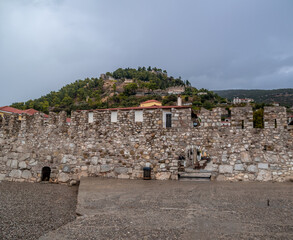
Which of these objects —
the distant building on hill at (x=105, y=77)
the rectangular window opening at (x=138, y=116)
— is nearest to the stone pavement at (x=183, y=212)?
the rectangular window opening at (x=138, y=116)

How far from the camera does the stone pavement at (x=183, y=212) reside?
3977 mm

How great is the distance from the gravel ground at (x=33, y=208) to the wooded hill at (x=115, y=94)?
7997 centimetres

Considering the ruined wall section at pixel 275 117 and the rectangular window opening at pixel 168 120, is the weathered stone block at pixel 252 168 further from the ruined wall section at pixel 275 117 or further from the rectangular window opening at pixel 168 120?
the rectangular window opening at pixel 168 120

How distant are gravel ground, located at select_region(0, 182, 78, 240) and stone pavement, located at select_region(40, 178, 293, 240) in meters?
0.67

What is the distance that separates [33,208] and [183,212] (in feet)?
15.9

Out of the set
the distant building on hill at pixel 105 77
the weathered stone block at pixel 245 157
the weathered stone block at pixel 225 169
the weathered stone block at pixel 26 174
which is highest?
the distant building on hill at pixel 105 77

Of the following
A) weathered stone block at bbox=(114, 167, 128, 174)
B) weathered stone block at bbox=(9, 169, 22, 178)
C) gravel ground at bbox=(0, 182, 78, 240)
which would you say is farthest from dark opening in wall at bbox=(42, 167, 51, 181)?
weathered stone block at bbox=(114, 167, 128, 174)

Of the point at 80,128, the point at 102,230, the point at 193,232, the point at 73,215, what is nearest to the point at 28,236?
the point at 73,215

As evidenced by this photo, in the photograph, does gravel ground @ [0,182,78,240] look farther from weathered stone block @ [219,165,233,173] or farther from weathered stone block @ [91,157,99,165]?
weathered stone block @ [219,165,233,173]

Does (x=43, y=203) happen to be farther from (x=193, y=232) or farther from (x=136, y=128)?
(x=193, y=232)

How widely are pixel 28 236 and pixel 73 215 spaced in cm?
139

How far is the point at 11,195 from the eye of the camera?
8.18 m

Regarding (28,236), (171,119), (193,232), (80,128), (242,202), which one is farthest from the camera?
(80,128)

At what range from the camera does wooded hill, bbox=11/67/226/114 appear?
9894 cm
